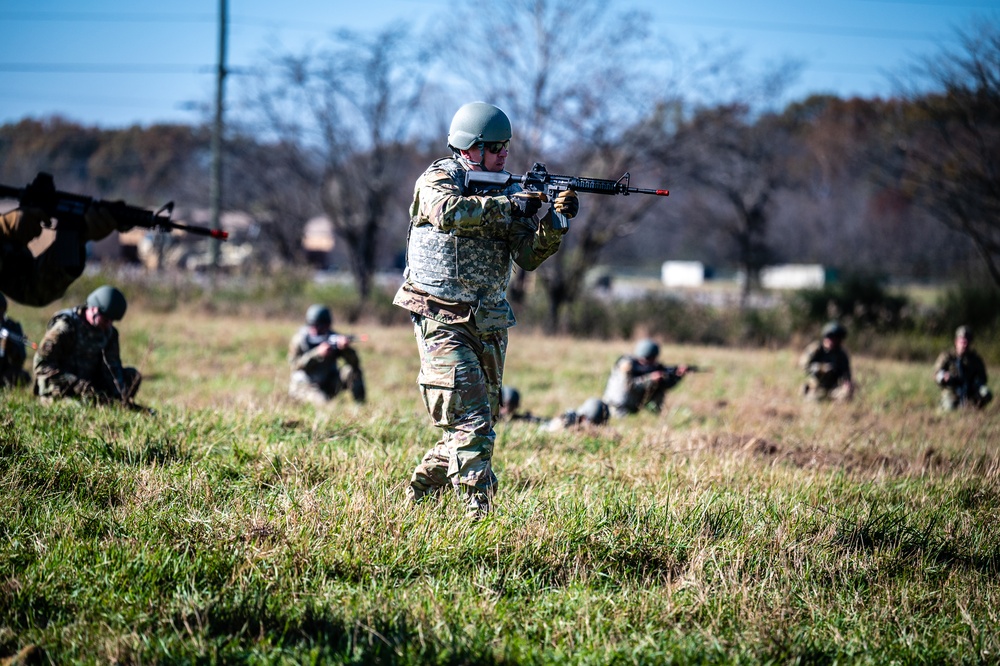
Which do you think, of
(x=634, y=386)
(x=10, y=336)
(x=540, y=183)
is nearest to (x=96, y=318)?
(x=10, y=336)

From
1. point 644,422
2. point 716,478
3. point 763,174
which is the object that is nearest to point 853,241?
point 763,174

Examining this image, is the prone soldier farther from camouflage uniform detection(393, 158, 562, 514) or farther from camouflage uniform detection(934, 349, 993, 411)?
camouflage uniform detection(393, 158, 562, 514)

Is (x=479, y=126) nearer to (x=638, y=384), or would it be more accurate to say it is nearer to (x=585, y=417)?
(x=585, y=417)

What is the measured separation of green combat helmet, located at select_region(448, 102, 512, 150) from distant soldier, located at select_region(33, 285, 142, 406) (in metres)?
3.57

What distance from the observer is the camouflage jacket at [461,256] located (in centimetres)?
398

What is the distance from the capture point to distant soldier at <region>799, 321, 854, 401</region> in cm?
1083

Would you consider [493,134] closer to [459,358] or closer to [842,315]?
[459,358]

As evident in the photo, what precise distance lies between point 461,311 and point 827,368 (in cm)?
812

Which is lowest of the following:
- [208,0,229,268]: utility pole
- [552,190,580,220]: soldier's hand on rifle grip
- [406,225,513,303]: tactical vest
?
[406,225,513,303]: tactical vest

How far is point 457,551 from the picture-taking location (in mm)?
3438

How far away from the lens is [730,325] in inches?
757

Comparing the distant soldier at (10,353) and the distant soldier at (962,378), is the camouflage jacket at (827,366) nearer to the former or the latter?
the distant soldier at (962,378)

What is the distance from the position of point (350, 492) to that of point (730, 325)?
53.7 ft

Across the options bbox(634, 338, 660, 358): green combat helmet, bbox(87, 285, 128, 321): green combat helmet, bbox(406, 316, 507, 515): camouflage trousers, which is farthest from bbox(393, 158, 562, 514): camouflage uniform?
bbox(634, 338, 660, 358): green combat helmet
